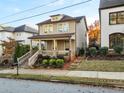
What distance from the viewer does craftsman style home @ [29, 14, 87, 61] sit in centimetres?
3000

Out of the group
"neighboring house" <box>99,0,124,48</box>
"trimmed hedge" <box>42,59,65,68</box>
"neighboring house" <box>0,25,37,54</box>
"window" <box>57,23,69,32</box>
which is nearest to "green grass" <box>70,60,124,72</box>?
"trimmed hedge" <box>42,59,65,68</box>

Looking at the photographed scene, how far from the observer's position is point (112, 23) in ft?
88.5

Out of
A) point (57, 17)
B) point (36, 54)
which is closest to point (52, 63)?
point (36, 54)

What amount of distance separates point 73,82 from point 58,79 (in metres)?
1.70

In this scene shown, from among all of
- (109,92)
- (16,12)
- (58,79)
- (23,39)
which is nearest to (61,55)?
(16,12)

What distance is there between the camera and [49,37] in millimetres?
30156

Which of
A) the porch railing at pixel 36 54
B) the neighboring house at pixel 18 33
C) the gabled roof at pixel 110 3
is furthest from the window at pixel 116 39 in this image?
the neighboring house at pixel 18 33

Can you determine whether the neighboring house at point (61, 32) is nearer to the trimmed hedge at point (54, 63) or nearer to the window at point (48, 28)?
the window at point (48, 28)

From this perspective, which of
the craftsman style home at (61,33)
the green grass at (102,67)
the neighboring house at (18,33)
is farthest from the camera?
the neighboring house at (18,33)

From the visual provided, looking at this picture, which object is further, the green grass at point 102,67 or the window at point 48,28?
the window at point 48,28

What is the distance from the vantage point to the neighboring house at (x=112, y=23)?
26.3 m

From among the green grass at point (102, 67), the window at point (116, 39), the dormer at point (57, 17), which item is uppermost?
the dormer at point (57, 17)

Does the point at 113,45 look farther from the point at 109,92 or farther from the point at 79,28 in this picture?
the point at 109,92

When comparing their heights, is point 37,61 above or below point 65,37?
below
